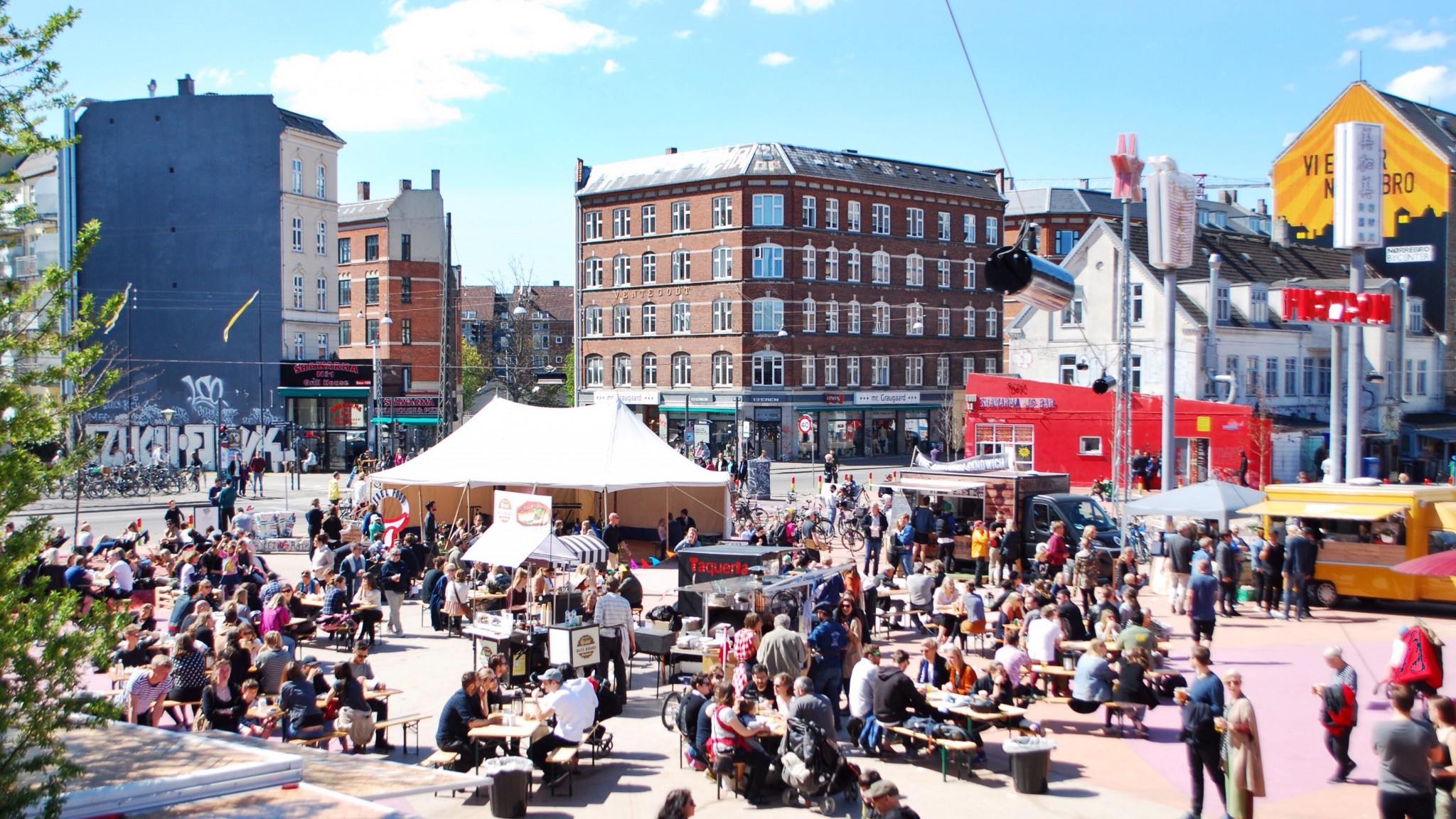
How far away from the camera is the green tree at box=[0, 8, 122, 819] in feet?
18.2

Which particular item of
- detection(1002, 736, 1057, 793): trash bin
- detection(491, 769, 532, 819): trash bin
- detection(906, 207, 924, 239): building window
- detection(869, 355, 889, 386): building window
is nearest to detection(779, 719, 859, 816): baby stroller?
detection(1002, 736, 1057, 793): trash bin

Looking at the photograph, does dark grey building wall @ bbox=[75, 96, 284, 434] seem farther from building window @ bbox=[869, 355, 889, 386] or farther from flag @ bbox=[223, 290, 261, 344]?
building window @ bbox=[869, 355, 889, 386]

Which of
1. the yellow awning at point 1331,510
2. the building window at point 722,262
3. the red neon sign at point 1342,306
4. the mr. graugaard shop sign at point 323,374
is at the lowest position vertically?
the yellow awning at point 1331,510

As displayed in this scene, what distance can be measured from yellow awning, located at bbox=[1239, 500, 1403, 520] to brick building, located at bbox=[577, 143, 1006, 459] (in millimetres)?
32385

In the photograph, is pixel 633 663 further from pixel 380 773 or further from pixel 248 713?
pixel 380 773

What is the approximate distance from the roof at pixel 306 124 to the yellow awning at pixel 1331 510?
1788 inches

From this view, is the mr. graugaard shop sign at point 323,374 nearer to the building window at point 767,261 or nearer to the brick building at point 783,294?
the brick building at point 783,294

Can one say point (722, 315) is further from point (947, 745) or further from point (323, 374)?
point (947, 745)

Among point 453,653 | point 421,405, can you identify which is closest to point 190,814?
point 453,653

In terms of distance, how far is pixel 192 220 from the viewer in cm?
5072

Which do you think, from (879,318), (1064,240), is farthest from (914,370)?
(1064,240)

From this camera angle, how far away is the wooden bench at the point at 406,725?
11.4 m

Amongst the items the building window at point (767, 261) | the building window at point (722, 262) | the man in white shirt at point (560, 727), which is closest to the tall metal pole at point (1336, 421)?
the man in white shirt at point (560, 727)

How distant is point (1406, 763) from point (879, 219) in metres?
49.9
